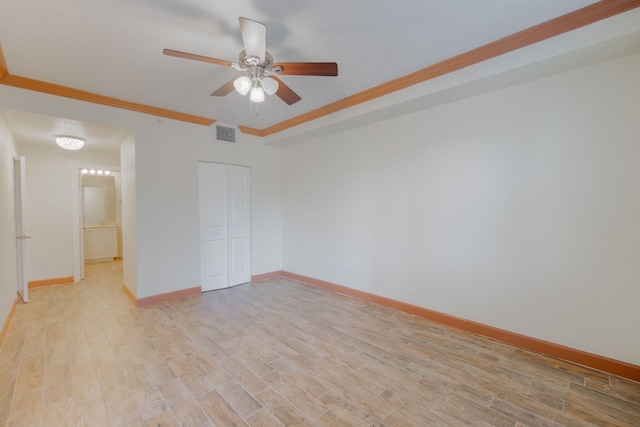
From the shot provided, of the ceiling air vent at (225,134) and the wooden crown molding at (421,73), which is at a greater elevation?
the wooden crown molding at (421,73)

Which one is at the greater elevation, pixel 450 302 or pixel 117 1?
pixel 117 1

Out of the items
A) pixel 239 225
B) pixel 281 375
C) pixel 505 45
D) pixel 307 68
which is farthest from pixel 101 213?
pixel 505 45

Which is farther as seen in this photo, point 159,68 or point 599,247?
point 159,68

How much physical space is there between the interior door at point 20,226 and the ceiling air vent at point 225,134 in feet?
9.17

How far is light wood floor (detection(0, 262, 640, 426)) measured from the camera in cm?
184

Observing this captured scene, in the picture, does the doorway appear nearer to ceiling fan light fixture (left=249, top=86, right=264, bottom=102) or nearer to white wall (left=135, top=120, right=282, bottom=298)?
white wall (left=135, top=120, right=282, bottom=298)

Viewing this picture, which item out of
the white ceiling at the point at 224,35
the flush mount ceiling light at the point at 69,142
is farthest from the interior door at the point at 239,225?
the flush mount ceiling light at the point at 69,142

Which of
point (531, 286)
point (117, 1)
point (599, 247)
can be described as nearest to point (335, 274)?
point (531, 286)

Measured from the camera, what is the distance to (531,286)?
2650mm

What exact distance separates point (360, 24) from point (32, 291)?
6.34 metres

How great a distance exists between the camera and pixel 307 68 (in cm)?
213

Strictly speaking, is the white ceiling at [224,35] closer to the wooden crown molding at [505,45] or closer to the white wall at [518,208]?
the wooden crown molding at [505,45]

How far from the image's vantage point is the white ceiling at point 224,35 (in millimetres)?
1953

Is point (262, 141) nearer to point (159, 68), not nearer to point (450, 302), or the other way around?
point (159, 68)
